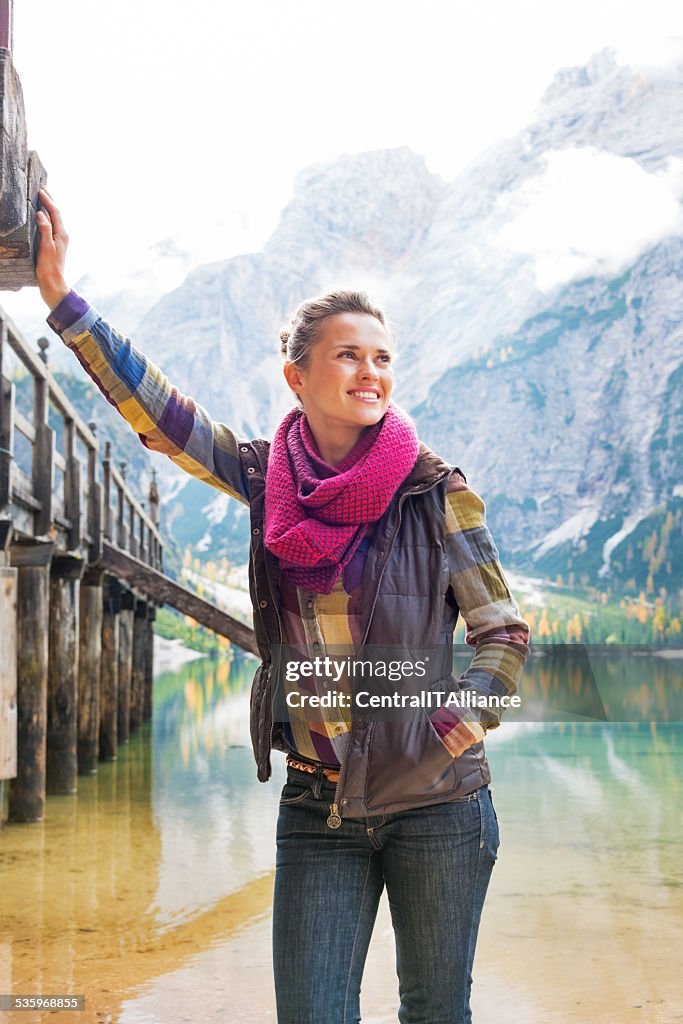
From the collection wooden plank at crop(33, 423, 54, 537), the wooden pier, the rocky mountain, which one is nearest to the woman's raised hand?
the wooden pier

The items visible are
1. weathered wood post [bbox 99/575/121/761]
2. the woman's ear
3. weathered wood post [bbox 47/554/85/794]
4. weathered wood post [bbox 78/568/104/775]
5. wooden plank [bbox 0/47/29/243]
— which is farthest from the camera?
weathered wood post [bbox 99/575/121/761]

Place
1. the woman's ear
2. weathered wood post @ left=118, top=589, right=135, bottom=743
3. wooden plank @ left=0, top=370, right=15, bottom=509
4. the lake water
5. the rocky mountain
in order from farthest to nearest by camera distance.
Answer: the rocky mountain < weathered wood post @ left=118, top=589, right=135, bottom=743 < wooden plank @ left=0, top=370, right=15, bottom=509 < the lake water < the woman's ear

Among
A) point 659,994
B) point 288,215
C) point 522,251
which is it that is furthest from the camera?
point 288,215

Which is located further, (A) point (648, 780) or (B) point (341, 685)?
(A) point (648, 780)

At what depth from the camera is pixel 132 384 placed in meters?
2.13

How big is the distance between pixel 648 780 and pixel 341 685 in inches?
454

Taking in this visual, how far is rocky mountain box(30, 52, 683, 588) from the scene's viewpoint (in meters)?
99.9

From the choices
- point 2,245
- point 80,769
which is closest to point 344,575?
point 2,245

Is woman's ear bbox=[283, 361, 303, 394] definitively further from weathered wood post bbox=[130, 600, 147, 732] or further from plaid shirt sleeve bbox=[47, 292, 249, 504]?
weathered wood post bbox=[130, 600, 147, 732]

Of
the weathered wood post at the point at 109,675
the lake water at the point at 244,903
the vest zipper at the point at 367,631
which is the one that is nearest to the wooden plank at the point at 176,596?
the weathered wood post at the point at 109,675

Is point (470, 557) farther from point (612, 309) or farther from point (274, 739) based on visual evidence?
point (612, 309)

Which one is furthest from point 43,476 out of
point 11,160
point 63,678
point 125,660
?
point 125,660

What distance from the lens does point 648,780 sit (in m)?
12.7

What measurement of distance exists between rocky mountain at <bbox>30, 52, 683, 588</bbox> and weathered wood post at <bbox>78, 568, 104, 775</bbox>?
8078cm
